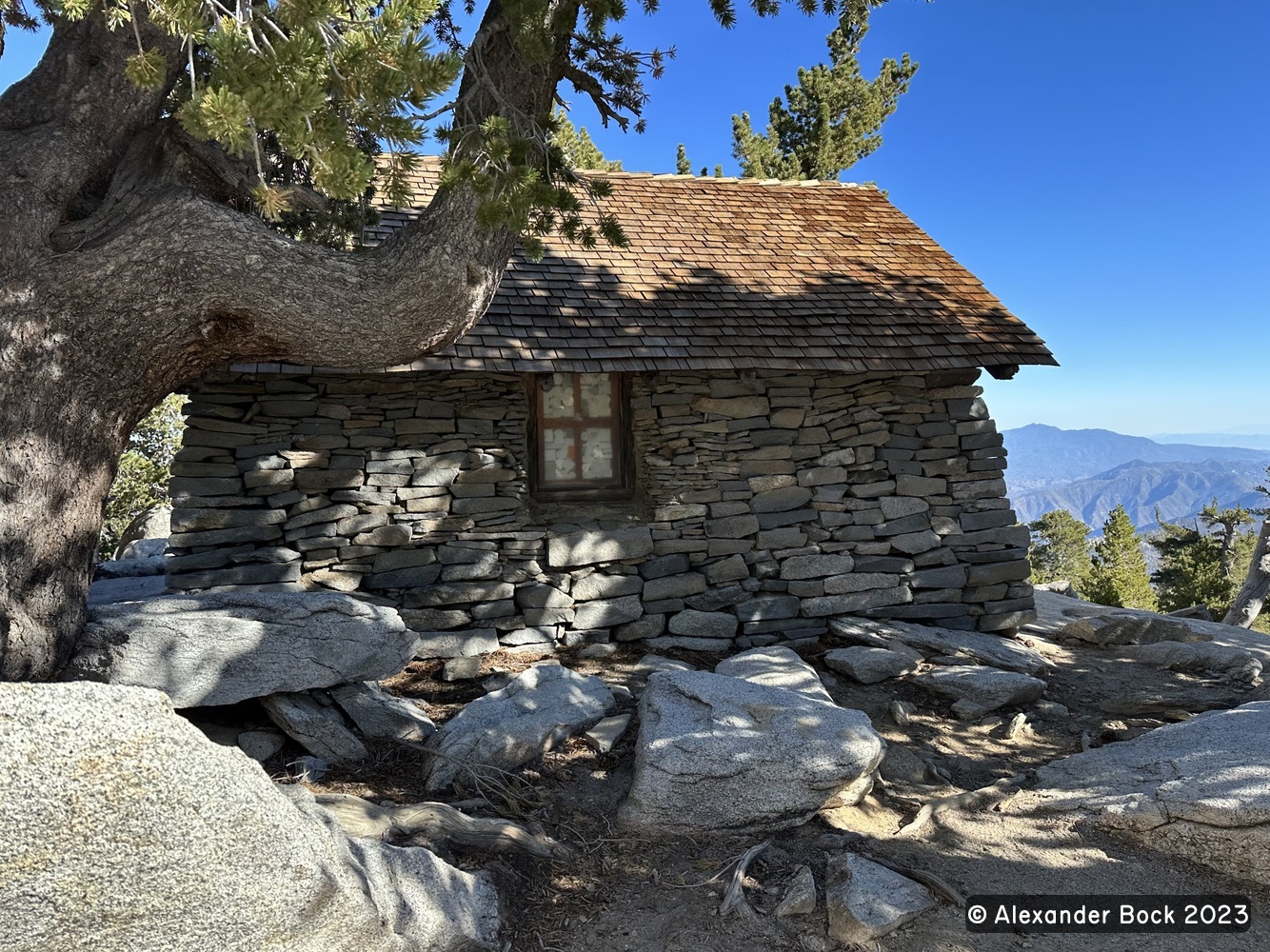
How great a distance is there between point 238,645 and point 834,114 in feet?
45.6

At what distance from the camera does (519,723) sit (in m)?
4.55

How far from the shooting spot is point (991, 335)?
7.36m

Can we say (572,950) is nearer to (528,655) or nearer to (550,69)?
(528,655)

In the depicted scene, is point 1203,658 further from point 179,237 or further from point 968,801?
point 179,237

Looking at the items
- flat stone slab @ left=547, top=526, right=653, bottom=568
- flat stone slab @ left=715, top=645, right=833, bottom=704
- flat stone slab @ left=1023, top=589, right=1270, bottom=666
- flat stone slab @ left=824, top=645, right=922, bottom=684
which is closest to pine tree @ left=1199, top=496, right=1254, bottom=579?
flat stone slab @ left=1023, top=589, right=1270, bottom=666

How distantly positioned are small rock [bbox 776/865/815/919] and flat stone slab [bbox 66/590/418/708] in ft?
8.41

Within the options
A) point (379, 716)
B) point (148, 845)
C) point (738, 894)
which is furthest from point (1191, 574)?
point (148, 845)

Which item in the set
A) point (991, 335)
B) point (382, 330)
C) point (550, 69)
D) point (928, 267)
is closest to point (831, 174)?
point (928, 267)

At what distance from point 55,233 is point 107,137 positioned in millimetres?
708

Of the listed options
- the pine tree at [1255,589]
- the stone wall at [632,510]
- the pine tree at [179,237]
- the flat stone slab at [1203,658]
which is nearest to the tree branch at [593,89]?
the pine tree at [179,237]

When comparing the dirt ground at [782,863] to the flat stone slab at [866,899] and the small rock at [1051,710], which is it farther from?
the small rock at [1051,710]

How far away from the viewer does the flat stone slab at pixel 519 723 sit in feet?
14.1

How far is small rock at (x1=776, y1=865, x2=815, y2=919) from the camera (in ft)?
10.9

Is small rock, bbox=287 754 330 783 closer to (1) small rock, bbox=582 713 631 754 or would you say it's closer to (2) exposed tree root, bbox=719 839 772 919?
(1) small rock, bbox=582 713 631 754
